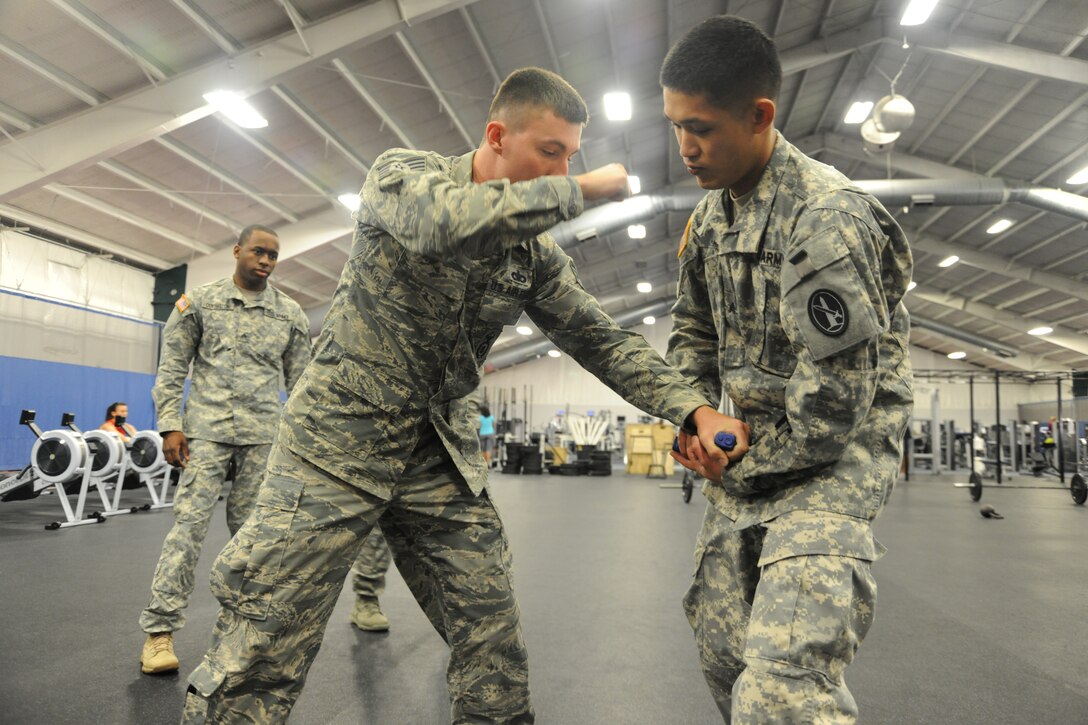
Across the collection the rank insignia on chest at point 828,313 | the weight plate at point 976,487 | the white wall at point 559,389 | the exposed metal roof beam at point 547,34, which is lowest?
the weight plate at point 976,487

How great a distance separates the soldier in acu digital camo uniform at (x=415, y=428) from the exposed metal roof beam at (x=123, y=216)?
1061cm

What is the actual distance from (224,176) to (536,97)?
10619 mm

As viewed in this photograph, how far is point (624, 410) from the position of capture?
93.4 ft

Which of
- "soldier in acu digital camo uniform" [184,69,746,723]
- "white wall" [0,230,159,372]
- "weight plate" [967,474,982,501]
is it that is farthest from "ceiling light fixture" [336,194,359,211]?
"soldier in acu digital camo uniform" [184,69,746,723]

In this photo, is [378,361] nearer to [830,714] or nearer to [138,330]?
[830,714]

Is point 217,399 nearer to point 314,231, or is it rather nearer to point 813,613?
point 813,613

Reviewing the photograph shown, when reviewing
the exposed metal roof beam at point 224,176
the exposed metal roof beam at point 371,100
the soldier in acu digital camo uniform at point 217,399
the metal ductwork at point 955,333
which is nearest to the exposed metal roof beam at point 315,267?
the exposed metal roof beam at point 224,176

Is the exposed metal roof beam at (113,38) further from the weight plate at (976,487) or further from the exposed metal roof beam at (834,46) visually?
the weight plate at (976,487)

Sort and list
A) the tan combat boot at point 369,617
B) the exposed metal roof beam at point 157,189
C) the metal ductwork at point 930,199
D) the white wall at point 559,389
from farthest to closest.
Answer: the white wall at point 559,389, the metal ductwork at point 930,199, the exposed metal roof beam at point 157,189, the tan combat boot at point 369,617

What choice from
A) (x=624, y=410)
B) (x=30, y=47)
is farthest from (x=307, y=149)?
(x=624, y=410)

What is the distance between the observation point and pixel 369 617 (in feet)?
10.4

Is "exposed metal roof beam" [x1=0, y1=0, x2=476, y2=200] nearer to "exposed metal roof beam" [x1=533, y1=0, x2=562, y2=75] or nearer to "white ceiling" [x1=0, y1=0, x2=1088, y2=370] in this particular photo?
"white ceiling" [x1=0, y1=0, x2=1088, y2=370]

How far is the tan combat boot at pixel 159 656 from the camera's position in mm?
2496

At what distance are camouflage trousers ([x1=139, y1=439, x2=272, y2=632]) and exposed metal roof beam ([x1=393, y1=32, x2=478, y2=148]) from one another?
6.29 meters
